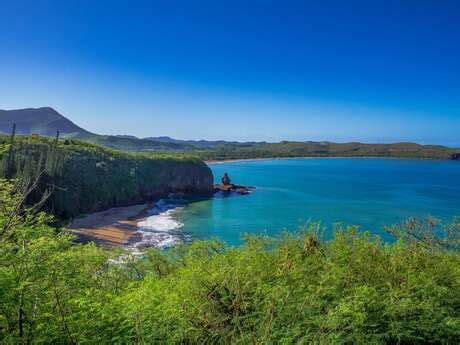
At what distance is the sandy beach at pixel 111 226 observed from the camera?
4212 cm

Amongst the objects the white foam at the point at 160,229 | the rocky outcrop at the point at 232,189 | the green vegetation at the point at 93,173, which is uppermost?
the green vegetation at the point at 93,173

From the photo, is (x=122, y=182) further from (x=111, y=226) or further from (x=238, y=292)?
(x=238, y=292)

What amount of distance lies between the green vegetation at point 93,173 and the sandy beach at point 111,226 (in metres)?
2.52

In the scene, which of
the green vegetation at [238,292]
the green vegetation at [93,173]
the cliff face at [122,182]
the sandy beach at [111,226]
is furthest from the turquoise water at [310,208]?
the green vegetation at [238,292]

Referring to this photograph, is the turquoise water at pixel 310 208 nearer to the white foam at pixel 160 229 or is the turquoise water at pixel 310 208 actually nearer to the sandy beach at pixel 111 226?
the white foam at pixel 160 229

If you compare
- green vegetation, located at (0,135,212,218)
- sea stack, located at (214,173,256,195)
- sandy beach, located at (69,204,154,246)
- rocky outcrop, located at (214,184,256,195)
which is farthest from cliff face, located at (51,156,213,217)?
sea stack, located at (214,173,256,195)

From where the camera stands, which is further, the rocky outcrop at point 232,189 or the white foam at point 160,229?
the rocky outcrop at point 232,189

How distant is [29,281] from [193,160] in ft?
257

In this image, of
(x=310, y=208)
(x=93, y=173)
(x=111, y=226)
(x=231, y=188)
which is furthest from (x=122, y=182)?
(x=310, y=208)

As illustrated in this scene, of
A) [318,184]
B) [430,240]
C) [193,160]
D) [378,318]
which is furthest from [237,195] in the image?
[378,318]

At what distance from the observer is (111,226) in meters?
49.2

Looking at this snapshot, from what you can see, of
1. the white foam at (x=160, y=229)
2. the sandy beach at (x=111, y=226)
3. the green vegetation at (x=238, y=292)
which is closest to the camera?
the green vegetation at (x=238, y=292)

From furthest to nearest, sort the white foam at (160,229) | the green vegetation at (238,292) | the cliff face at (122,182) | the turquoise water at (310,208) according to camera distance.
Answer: the cliff face at (122,182)
the turquoise water at (310,208)
the white foam at (160,229)
the green vegetation at (238,292)

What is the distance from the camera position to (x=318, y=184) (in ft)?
329
